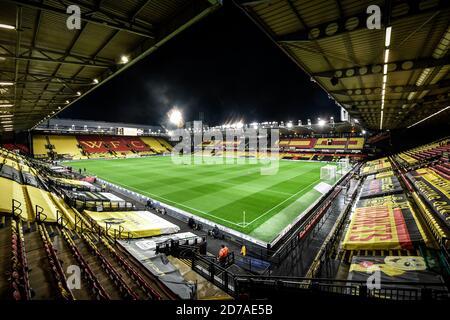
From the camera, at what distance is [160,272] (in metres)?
7.34

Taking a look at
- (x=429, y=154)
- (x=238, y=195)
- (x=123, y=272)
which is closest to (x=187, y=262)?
(x=123, y=272)

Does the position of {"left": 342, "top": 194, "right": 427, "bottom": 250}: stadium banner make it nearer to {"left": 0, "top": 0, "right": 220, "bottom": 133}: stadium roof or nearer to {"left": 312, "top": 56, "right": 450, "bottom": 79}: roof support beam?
{"left": 312, "top": 56, "right": 450, "bottom": 79}: roof support beam

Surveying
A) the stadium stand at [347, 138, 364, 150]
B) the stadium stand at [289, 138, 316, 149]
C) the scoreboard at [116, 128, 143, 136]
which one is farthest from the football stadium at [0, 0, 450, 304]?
the scoreboard at [116, 128, 143, 136]

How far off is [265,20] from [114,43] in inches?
203

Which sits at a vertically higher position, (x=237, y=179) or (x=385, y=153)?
(x=385, y=153)

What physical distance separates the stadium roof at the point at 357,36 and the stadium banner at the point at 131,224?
33.1 ft

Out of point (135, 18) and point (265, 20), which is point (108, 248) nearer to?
point (135, 18)

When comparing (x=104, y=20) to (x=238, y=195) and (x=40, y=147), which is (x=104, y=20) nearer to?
(x=238, y=195)

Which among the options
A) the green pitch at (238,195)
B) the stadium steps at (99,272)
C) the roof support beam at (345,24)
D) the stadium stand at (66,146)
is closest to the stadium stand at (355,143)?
the green pitch at (238,195)

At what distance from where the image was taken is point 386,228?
9656 millimetres

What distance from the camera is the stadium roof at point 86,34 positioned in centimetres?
528

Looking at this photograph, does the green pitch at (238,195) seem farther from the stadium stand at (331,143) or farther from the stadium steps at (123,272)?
the stadium stand at (331,143)

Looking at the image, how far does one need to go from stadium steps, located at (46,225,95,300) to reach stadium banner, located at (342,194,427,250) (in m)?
9.21
